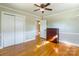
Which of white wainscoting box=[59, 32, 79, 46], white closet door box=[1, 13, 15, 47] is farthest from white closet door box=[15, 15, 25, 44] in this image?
white wainscoting box=[59, 32, 79, 46]

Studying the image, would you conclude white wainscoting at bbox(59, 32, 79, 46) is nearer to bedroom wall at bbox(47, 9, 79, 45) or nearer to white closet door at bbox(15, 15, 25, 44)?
bedroom wall at bbox(47, 9, 79, 45)

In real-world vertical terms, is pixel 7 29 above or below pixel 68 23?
below

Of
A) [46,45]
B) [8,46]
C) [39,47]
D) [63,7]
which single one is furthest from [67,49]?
[8,46]

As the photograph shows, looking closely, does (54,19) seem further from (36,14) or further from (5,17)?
(5,17)

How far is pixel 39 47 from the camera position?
2.91 metres

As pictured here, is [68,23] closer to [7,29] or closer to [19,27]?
[19,27]

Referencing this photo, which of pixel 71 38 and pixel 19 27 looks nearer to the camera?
pixel 71 38

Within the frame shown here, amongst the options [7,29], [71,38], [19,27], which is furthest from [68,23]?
[7,29]

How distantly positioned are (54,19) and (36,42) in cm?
76

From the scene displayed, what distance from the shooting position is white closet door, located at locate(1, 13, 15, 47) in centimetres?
316

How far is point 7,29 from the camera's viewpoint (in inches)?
139

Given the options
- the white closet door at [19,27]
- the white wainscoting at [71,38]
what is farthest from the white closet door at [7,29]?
the white wainscoting at [71,38]

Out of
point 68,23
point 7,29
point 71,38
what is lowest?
point 71,38

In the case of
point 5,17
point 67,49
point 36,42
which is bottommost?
point 67,49
